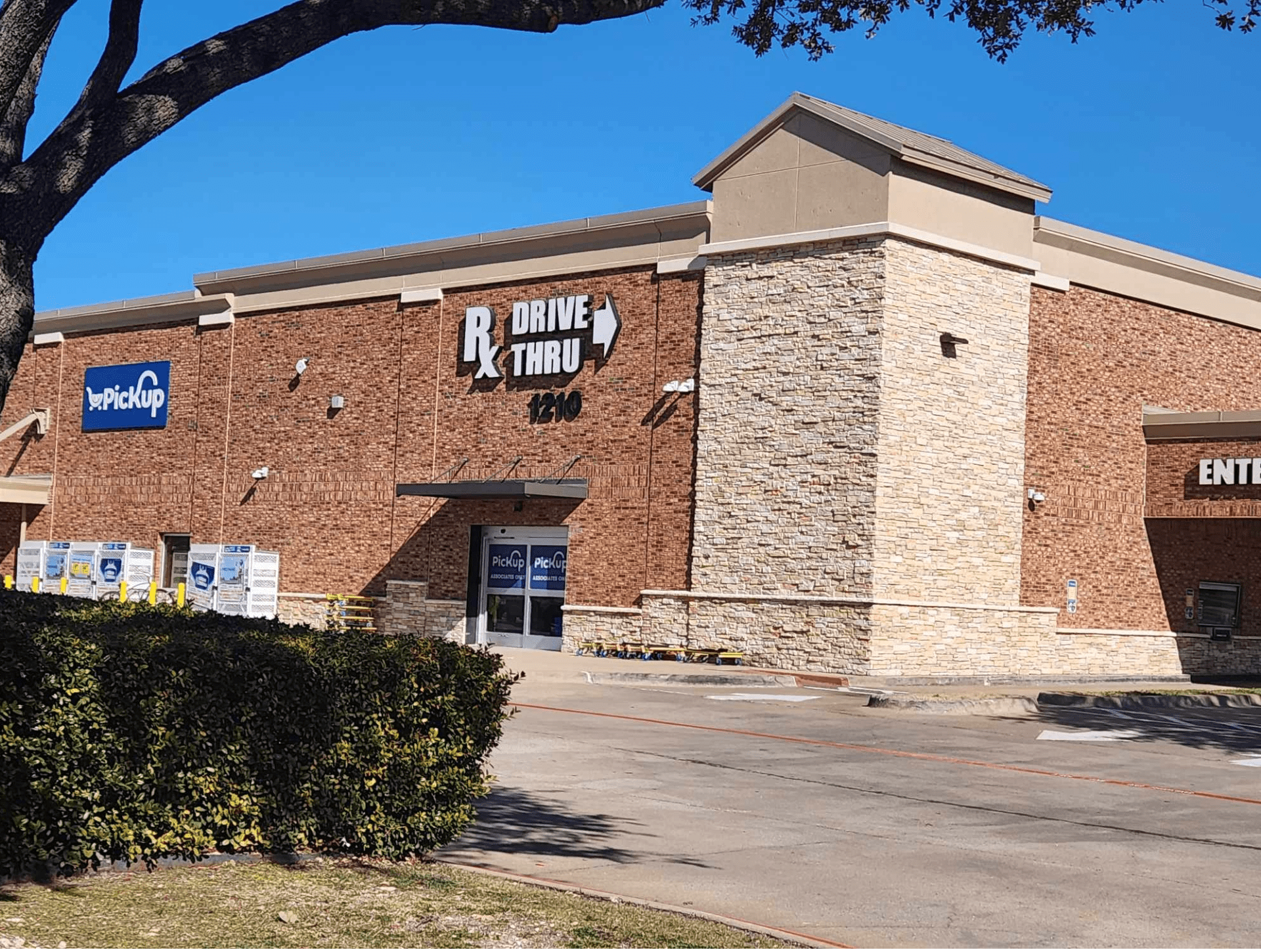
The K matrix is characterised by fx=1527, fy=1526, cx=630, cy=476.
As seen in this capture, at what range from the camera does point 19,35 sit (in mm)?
8516

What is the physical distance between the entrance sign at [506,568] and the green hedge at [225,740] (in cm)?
2272

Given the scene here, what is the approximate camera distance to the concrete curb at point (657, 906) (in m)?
7.65

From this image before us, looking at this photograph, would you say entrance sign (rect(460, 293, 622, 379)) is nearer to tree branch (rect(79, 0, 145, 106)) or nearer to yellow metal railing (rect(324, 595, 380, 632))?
yellow metal railing (rect(324, 595, 380, 632))

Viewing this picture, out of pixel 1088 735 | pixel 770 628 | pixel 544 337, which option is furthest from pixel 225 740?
pixel 544 337

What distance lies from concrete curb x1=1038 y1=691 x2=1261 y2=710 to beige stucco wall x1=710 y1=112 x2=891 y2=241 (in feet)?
30.0

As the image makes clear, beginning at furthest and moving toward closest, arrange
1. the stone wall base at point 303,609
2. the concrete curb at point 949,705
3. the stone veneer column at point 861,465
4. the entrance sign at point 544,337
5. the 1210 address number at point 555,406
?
the stone wall base at point 303,609, the 1210 address number at point 555,406, the entrance sign at point 544,337, the stone veneer column at point 861,465, the concrete curb at point 949,705

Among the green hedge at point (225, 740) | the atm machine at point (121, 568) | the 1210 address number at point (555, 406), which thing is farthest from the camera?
the atm machine at point (121, 568)

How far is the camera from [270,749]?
8883mm

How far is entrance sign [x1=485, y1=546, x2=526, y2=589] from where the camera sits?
1293 inches

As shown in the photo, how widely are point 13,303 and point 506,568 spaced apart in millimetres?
25027

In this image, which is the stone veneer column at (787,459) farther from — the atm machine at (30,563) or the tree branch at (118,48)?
the tree branch at (118,48)

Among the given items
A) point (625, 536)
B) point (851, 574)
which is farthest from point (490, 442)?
point (851, 574)

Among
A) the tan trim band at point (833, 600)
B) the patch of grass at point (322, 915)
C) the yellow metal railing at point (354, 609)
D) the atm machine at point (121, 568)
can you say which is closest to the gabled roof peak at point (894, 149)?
the tan trim band at point (833, 600)

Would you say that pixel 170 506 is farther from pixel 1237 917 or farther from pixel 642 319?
pixel 1237 917
